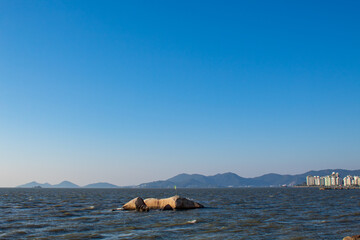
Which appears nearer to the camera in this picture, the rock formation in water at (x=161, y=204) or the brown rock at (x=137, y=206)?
the brown rock at (x=137, y=206)

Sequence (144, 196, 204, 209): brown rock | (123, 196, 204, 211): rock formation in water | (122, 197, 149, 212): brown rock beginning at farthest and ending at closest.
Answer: (144, 196, 204, 209): brown rock, (123, 196, 204, 211): rock formation in water, (122, 197, 149, 212): brown rock

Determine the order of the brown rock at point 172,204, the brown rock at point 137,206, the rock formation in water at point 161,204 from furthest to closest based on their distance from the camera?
the brown rock at point 172,204 → the rock formation in water at point 161,204 → the brown rock at point 137,206

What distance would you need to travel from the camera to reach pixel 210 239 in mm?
21453

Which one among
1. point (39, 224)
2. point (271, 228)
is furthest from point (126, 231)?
point (271, 228)

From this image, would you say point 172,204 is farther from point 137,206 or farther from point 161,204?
point 137,206

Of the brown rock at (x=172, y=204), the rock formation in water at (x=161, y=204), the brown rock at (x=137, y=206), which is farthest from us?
the brown rock at (x=172, y=204)

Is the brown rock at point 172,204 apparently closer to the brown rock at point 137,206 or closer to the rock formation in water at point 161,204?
the rock formation in water at point 161,204

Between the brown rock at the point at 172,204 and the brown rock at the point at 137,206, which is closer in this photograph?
the brown rock at the point at 137,206

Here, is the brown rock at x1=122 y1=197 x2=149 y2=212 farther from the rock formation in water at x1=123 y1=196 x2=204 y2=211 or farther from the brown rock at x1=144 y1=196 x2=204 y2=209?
the brown rock at x1=144 y1=196 x2=204 y2=209

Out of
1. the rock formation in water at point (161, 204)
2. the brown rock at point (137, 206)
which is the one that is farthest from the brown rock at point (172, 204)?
the brown rock at point (137, 206)

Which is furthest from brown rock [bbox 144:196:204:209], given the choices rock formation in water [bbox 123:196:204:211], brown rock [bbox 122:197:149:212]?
brown rock [bbox 122:197:149:212]

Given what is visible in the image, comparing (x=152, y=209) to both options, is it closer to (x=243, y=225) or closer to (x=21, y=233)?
(x=243, y=225)

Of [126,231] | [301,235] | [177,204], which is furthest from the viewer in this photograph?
[177,204]

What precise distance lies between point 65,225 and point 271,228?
58.5 ft
